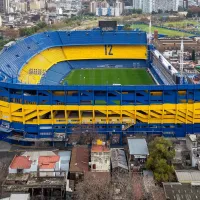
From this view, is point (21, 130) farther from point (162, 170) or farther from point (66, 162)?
point (162, 170)

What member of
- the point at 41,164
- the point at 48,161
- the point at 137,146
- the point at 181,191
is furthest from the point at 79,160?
the point at 181,191

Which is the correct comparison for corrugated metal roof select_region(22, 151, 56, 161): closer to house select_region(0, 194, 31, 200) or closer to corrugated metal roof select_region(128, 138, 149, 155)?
house select_region(0, 194, 31, 200)

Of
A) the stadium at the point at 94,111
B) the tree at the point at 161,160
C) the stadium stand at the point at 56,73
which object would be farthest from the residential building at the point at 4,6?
the tree at the point at 161,160

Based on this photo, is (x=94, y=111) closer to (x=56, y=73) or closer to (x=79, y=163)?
(x=79, y=163)

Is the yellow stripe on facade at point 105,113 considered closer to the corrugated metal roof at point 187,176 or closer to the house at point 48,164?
the house at point 48,164

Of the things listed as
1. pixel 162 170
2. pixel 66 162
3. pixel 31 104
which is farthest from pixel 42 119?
pixel 162 170
